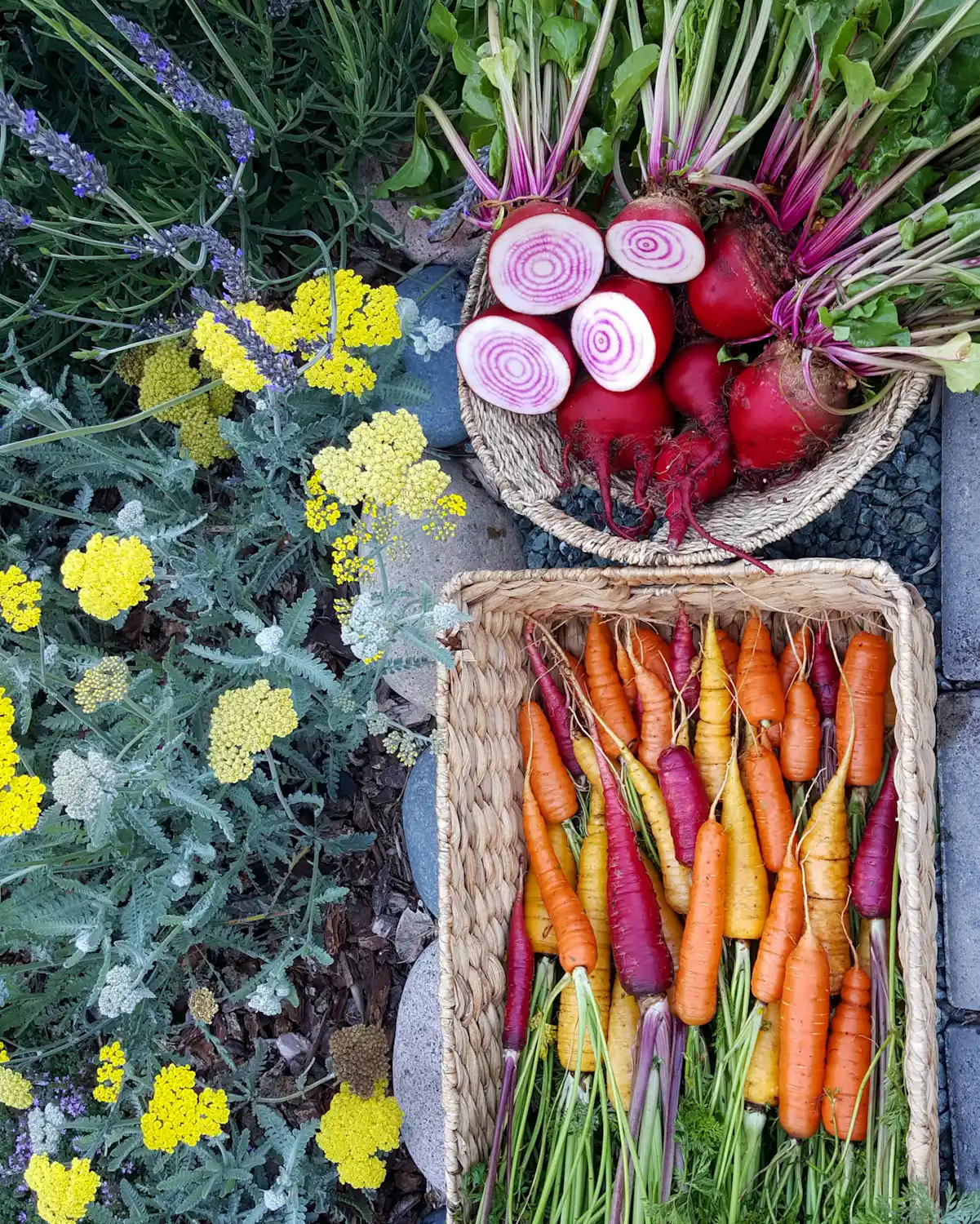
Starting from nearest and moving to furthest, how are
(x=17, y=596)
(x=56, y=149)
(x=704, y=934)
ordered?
(x=56, y=149), (x=17, y=596), (x=704, y=934)

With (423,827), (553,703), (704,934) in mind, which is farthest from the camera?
(423,827)

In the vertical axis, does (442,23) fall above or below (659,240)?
above

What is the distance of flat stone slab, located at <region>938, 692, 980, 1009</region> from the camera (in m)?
1.73

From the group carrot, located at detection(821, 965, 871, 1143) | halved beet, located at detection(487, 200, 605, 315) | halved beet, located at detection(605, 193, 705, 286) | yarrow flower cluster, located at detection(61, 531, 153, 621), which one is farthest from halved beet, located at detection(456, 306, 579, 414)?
carrot, located at detection(821, 965, 871, 1143)

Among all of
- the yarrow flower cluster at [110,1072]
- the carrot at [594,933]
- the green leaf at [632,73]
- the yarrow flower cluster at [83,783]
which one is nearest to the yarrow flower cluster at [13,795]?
the yarrow flower cluster at [83,783]

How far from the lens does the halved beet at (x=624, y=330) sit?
5.03 feet

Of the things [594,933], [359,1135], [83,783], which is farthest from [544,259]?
[359,1135]

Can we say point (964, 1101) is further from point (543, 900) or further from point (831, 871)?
point (543, 900)

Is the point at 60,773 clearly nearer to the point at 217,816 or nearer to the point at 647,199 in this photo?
the point at 217,816

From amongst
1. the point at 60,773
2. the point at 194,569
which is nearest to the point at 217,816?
the point at 60,773

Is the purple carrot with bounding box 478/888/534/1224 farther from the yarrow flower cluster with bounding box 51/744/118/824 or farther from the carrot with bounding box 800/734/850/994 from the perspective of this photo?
the yarrow flower cluster with bounding box 51/744/118/824

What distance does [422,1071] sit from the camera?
191cm

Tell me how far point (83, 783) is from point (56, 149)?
32.9 inches

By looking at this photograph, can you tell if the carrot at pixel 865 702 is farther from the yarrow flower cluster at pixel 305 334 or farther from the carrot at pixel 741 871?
the yarrow flower cluster at pixel 305 334
